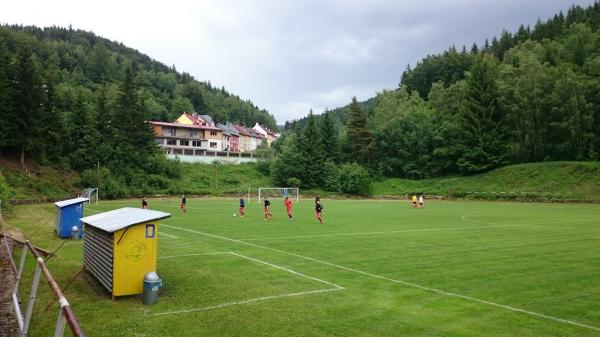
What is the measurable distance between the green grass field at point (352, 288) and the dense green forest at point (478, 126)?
54.9m

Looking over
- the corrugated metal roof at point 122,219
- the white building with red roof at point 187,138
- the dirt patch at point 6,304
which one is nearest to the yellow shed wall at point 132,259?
the corrugated metal roof at point 122,219

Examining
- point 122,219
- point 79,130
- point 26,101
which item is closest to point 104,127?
point 79,130

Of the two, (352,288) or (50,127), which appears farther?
(50,127)

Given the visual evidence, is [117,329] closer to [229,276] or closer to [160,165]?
[229,276]

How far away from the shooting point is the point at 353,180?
250 feet

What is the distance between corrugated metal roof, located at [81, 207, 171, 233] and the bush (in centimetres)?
6404

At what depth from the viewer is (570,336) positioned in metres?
8.59

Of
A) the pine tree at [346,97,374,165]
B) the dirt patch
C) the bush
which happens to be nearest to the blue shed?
the dirt patch

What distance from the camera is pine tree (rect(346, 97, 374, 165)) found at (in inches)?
3509

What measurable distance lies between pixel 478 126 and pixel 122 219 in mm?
73670

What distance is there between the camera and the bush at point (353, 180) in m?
76.1

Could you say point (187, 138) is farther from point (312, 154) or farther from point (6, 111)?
point (6, 111)

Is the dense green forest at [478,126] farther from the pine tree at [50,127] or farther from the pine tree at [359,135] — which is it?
the pine tree at [50,127]

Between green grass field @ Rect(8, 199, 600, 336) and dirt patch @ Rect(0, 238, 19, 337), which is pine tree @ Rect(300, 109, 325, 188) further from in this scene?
dirt patch @ Rect(0, 238, 19, 337)
